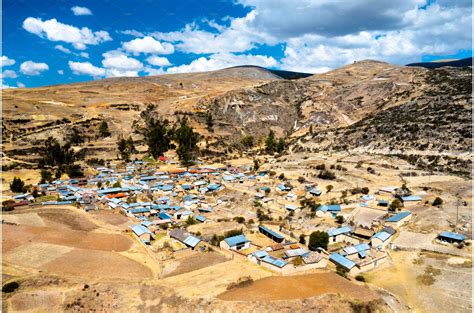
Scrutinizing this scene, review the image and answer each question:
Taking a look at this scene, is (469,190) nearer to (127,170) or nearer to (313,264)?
(313,264)

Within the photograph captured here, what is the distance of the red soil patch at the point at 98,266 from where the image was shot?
28.7 m

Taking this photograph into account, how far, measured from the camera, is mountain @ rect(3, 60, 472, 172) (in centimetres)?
7069

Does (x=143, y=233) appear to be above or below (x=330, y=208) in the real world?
above

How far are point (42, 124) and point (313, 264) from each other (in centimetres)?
8657

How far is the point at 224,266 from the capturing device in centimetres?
3052

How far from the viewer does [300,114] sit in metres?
121

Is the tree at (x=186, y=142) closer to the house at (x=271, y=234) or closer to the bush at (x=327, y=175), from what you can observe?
the bush at (x=327, y=175)

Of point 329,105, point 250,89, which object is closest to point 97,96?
point 250,89

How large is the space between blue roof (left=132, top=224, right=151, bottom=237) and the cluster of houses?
0.10 m

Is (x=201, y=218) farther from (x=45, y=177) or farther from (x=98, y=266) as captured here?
(x=45, y=177)

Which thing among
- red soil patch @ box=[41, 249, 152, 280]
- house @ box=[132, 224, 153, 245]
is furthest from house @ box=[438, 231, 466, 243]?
house @ box=[132, 224, 153, 245]

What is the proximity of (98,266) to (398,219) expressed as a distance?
31013 mm

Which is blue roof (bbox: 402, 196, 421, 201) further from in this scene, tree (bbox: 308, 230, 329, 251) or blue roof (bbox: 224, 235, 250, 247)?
blue roof (bbox: 224, 235, 250, 247)

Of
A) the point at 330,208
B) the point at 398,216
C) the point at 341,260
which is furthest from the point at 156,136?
the point at 341,260
